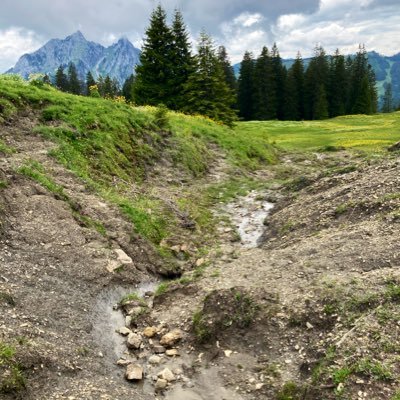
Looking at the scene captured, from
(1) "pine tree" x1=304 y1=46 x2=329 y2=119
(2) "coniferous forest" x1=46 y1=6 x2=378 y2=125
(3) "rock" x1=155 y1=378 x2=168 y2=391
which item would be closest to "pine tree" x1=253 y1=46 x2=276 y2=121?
(2) "coniferous forest" x1=46 y1=6 x2=378 y2=125

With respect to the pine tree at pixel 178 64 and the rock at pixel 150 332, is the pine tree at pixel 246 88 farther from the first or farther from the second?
the rock at pixel 150 332

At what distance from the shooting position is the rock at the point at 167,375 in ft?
35.3

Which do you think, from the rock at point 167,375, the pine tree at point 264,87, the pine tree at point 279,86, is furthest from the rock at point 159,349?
the pine tree at point 279,86

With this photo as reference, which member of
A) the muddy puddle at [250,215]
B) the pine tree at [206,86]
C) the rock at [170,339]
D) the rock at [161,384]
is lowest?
the rock at [161,384]

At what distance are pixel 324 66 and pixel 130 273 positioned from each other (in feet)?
299

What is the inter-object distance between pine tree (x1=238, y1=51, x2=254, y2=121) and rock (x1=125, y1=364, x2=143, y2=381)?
83781 millimetres

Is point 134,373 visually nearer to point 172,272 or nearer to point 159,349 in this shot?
point 159,349

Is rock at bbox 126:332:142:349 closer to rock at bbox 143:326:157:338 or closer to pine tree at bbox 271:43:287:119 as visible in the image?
rock at bbox 143:326:157:338

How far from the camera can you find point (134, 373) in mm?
10727

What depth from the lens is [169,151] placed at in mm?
30078

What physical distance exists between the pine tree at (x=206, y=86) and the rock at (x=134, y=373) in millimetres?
38510

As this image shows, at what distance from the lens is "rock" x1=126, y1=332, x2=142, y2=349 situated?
39.5 ft

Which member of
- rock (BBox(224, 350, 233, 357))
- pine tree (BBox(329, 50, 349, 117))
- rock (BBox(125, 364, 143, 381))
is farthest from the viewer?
pine tree (BBox(329, 50, 349, 117))

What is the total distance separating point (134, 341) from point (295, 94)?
280 feet
